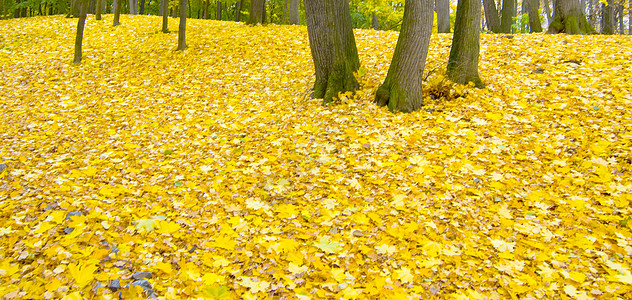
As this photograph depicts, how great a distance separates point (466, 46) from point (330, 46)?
2218mm

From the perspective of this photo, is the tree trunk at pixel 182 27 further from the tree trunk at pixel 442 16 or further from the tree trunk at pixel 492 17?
the tree trunk at pixel 492 17

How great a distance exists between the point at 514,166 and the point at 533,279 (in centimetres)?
175

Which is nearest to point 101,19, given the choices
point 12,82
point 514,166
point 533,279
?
point 12,82

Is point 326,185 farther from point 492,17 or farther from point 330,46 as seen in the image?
point 492,17

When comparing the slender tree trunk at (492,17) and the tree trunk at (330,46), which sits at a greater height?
the slender tree trunk at (492,17)

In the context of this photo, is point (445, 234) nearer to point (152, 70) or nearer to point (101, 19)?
point (152, 70)

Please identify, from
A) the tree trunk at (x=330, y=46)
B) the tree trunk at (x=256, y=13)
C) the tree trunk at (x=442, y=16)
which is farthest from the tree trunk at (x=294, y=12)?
the tree trunk at (x=330, y=46)

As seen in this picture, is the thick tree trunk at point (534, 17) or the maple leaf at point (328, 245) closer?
the maple leaf at point (328, 245)

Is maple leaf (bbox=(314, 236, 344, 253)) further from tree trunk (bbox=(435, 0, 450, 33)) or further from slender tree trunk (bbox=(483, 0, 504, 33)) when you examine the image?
slender tree trunk (bbox=(483, 0, 504, 33))

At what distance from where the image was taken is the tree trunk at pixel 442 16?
10445mm

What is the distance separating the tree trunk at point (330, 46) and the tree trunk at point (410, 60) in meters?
0.81

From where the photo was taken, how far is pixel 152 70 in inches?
333

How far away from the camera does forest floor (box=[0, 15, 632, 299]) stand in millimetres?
2855

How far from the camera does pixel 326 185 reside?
13.5 feet
